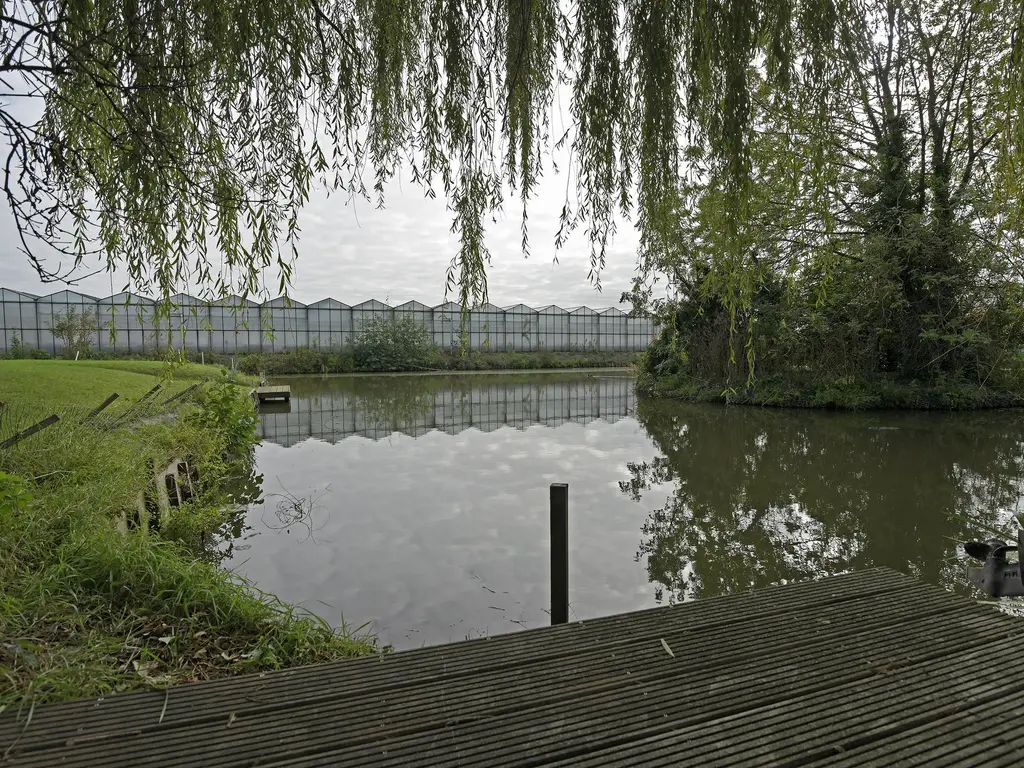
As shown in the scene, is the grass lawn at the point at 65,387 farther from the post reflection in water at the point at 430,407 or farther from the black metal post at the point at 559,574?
the black metal post at the point at 559,574

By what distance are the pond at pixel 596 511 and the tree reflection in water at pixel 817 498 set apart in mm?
20

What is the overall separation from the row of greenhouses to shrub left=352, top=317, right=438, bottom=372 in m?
0.65

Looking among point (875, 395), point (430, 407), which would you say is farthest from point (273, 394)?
point (875, 395)

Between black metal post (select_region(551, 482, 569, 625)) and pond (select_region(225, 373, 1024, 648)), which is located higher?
black metal post (select_region(551, 482, 569, 625))

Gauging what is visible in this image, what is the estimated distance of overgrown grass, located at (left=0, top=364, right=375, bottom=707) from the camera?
1.81 metres

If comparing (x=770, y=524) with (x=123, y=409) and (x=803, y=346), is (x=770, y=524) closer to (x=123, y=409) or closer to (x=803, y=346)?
(x=123, y=409)

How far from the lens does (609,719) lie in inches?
55.0

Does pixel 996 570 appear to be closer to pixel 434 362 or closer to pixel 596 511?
pixel 596 511

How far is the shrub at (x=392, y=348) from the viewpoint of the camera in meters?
22.1

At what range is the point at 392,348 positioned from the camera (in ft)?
72.9

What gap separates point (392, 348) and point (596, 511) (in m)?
18.6

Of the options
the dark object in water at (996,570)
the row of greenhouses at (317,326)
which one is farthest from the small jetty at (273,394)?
the dark object in water at (996,570)

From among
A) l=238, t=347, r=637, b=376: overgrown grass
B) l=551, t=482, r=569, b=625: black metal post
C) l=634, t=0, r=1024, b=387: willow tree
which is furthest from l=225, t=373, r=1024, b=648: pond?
l=238, t=347, r=637, b=376: overgrown grass

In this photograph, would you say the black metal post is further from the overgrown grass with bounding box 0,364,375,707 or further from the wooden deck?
the overgrown grass with bounding box 0,364,375,707
